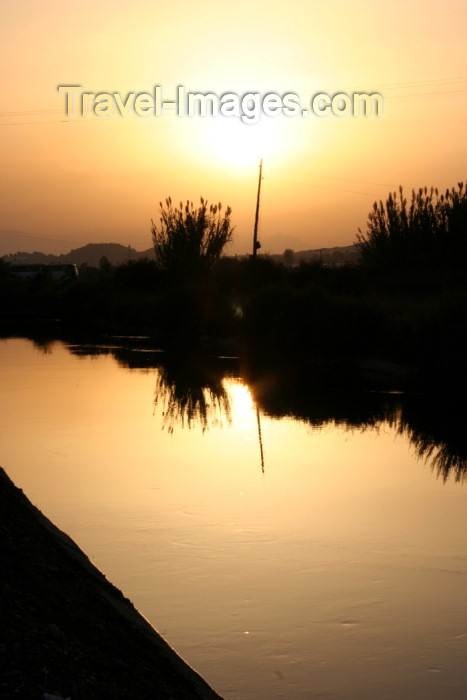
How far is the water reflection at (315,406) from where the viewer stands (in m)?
16.7

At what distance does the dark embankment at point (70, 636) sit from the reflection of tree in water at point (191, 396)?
9.90 metres

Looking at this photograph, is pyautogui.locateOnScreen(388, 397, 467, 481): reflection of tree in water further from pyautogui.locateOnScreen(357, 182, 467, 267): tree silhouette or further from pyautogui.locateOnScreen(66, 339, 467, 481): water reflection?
pyautogui.locateOnScreen(357, 182, 467, 267): tree silhouette

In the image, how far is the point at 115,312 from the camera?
6241cm

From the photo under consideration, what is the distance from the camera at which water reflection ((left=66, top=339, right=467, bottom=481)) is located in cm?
1670

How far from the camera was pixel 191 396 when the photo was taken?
930 inches

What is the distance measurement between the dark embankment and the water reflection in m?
7.04

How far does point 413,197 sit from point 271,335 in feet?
48.5

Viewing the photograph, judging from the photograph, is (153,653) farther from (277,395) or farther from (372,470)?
(277,395)

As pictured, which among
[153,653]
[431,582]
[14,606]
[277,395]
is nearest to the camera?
[14,606]

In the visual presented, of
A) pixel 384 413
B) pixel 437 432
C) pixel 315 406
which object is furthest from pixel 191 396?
pixel 437 432

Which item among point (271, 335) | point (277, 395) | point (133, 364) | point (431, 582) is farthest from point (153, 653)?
point (271, 335)

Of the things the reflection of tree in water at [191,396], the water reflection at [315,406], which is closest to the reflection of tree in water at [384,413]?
the water reflection at [315,406]

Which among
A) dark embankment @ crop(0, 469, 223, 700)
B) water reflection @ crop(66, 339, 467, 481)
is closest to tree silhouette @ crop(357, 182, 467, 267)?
water reflection @ crop(66, 339, 467, 481)

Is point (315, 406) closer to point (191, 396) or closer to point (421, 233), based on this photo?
point (191, 396)
